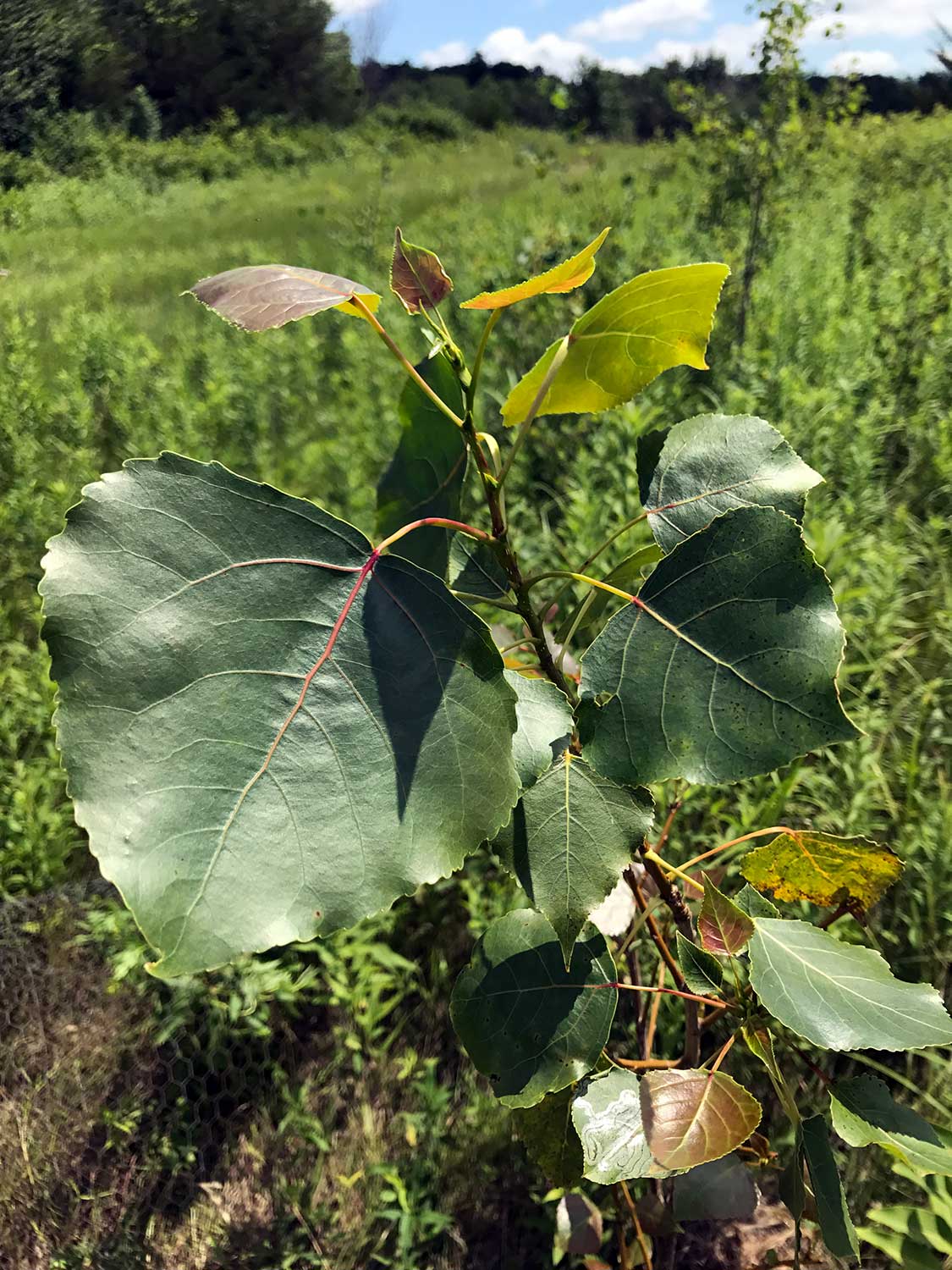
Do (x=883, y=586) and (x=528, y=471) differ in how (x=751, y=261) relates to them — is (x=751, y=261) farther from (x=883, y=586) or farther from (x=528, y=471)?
(x=883, y=586)

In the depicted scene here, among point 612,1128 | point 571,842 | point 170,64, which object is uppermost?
point 170,64

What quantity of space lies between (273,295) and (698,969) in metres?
0.71

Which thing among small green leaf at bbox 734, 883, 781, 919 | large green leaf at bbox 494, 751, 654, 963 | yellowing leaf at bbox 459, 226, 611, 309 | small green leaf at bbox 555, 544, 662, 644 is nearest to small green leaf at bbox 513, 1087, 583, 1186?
small green leaf at bbox 734, 883, 781, 919

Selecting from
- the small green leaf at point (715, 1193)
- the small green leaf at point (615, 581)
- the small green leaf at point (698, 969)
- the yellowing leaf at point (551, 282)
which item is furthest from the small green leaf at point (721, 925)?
the yellowing leaf at point (551, 282)

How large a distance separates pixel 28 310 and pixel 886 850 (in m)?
3.92

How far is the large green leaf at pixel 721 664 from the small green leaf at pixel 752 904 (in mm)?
308

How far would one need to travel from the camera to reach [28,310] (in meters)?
3.46

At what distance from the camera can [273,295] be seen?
22.5 inches

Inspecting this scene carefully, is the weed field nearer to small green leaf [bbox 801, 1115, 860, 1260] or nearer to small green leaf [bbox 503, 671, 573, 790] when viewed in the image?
small green leaf [bbox 801, 1115, 860, 1260]

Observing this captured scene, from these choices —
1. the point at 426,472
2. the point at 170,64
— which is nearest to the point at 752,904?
the point at 426,472

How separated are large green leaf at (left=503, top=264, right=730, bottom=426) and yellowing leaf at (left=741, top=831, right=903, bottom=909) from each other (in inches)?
17.2

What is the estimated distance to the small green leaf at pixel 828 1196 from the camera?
688 mm

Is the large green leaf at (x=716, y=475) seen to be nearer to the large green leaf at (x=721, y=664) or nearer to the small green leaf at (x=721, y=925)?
the large green leaf at (x=721, y=664)

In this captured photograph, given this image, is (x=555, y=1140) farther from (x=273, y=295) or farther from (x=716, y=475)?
(x=273, y=295)
